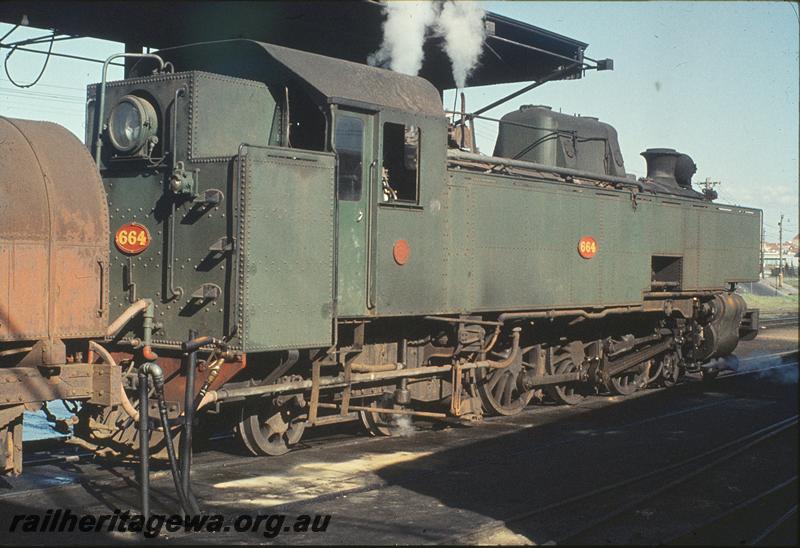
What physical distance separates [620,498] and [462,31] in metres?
6.62

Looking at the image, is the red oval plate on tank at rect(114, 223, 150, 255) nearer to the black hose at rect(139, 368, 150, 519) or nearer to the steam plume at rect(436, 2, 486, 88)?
the black hose at rect(139, 368, 150, 519)

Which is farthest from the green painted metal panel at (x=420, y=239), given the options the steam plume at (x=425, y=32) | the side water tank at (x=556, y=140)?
the side water tank at (x=556, y=140)

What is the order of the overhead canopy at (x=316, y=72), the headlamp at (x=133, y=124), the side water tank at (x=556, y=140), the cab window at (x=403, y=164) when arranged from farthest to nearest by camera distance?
1. the side water tank at (x=556, y=140)
2. the cab window at (x=403, y=164)
3. the overhead canopy at (x=316, y=72)
4. the headlamp at (x=133, y=124)

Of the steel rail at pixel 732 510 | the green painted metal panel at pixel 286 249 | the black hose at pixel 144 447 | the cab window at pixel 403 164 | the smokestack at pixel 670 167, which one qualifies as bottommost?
the steel rail at pixel 732 510

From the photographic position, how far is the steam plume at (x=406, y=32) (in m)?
11.6

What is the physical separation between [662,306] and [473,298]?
200 inches

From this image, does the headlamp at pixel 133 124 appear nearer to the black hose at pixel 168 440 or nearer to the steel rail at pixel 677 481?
the black hose at pixel 168 440

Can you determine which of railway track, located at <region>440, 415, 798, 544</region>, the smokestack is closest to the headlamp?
railway track, located at <region>440, 415, 798, 544</region>

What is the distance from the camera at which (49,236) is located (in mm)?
7473

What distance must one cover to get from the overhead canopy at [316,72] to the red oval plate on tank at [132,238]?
70.8 inches

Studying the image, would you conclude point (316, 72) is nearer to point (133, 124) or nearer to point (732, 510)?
point (133, 124)

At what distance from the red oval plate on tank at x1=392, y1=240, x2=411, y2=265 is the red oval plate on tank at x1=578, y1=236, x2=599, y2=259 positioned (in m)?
3.62

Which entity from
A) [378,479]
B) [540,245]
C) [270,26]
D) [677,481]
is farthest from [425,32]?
[677,481]

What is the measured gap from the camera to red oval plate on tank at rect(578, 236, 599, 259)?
1283 centimetres
